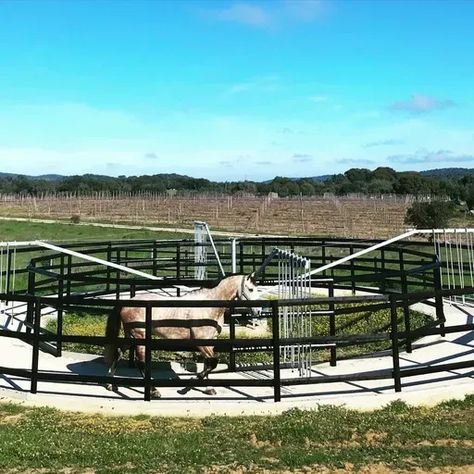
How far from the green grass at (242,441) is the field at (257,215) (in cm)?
3028

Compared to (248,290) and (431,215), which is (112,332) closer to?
(248,290)

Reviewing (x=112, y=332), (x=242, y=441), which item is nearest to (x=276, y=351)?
(x=242, y=441)

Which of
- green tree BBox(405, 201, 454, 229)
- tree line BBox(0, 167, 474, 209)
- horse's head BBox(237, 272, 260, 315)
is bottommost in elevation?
horse's head BBox(237, 272, 260, 315)

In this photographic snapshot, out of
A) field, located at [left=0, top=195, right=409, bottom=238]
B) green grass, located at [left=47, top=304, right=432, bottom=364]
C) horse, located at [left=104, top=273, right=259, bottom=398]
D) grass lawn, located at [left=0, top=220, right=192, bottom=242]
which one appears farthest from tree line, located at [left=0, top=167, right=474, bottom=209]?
horse, located at [left=104, top=273, right=259, bottom=398]

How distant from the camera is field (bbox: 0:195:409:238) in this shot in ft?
136

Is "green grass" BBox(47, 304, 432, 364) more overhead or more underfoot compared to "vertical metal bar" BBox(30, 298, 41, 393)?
more underfoot

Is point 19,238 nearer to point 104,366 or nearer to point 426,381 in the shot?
point 104,366

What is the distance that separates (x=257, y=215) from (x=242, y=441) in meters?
40.7

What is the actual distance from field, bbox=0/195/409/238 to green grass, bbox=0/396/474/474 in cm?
3028

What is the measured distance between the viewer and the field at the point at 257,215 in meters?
41.5

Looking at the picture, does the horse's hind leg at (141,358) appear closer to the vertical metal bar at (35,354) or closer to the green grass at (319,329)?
the vertical metal bar at (35,354)

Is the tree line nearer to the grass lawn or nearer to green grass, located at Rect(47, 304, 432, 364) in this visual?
the grass lawn

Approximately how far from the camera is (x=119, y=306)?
662cm

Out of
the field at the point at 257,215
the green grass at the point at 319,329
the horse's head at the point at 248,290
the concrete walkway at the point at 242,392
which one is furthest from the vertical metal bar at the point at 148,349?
the field at the point at 257,215
